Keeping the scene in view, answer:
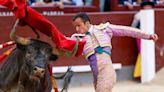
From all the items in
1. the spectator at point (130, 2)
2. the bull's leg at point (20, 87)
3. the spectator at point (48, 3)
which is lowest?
the spectator at point (130, 2)

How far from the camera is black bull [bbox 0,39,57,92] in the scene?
3796 millimetres

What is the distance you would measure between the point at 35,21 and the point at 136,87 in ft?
15.0

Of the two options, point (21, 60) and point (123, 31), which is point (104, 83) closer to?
point (123, 31)

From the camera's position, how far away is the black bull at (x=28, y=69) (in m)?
3.80

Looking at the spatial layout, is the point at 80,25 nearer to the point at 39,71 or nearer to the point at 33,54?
the point at 33,54

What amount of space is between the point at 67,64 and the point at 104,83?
3.92 m

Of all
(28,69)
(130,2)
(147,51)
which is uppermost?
(28,69)

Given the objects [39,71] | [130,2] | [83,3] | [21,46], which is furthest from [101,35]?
[130,2]

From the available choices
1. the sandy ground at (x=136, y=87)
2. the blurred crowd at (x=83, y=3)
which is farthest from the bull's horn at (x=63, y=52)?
the blurred crowd at (x=83, y=3)

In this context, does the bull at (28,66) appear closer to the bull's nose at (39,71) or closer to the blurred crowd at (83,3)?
the bull's nose at (39,71)

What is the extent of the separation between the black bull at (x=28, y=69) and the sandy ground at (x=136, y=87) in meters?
4.14

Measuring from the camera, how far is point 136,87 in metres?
8.45

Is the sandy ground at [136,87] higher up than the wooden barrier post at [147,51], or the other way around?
the wooden barrier post at [147,51]

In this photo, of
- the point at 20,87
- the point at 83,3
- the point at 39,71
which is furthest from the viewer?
the point at 83,3
